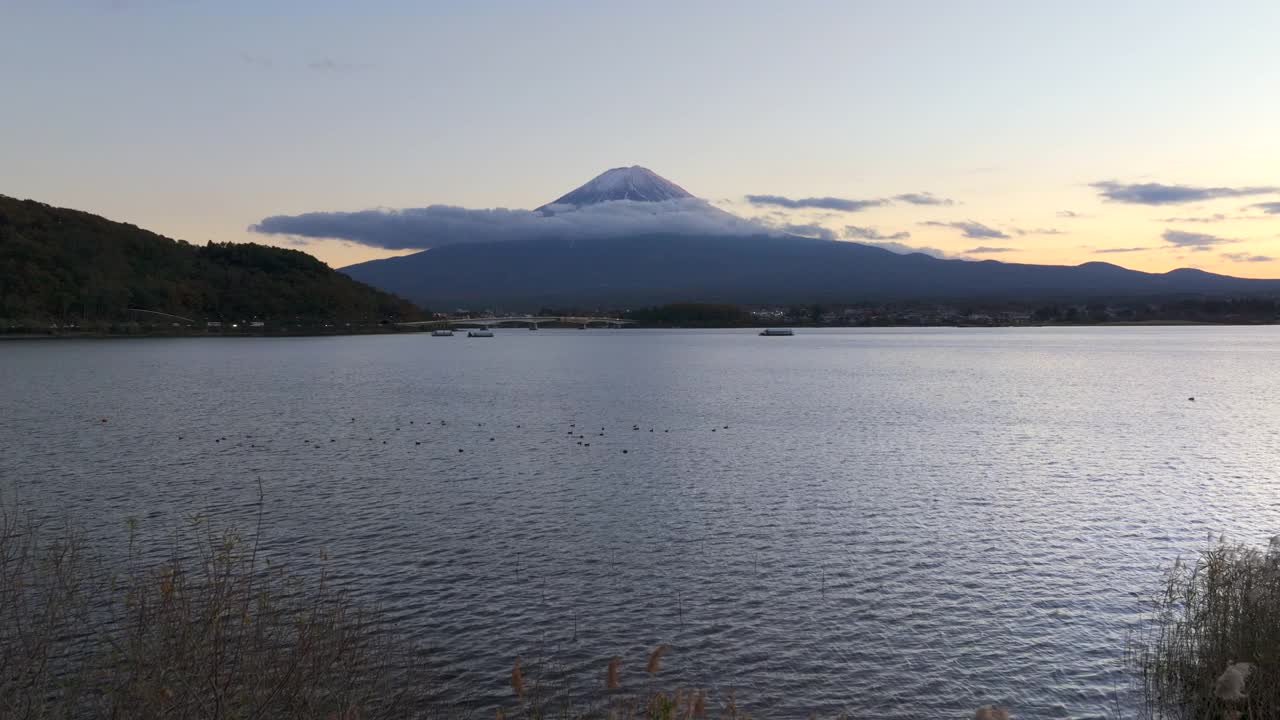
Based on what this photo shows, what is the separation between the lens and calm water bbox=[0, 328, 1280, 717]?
1349cm

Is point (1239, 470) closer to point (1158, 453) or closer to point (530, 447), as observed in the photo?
point (1158, 453)

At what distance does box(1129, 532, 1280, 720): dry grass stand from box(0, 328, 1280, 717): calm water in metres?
0.60

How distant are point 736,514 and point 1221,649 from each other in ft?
40.8

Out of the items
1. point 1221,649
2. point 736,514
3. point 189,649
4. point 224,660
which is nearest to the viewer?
point 224,660

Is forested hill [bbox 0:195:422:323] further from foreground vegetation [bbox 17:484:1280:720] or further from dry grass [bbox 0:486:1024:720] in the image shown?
foreground vegetation [bbox 17:484:1280:720]

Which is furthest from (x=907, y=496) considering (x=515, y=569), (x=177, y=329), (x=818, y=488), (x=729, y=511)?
(x=177, y=329)

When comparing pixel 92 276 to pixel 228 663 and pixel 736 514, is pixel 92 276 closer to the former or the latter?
pixel 736 514

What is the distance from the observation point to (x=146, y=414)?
4406 centimetres

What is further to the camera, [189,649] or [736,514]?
[736,514]

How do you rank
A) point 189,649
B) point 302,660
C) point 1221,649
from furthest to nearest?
point 1221,649 → point 189,649 → point 302,660

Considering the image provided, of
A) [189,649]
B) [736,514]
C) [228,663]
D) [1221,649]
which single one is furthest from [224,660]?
[736,514]

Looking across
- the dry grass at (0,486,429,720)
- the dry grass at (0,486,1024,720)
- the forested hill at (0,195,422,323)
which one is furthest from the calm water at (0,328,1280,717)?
the forested hill at (0,195,422,323)

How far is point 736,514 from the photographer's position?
2292 cm

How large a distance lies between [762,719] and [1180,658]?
583 centimetres
